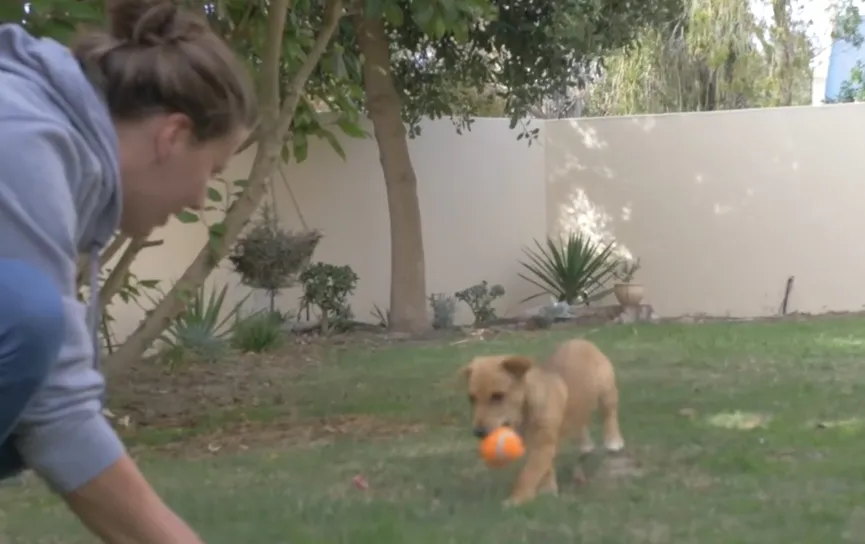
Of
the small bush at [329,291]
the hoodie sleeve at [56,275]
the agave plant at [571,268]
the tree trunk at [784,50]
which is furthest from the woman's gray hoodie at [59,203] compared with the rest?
the tree trunk at [784,50]

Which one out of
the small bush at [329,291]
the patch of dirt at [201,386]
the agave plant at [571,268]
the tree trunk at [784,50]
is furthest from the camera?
the tree trunk at [784,50]

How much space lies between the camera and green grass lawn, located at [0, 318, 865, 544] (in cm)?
432

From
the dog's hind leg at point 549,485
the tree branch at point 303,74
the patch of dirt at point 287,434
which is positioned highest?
the tree branch at point 303,74

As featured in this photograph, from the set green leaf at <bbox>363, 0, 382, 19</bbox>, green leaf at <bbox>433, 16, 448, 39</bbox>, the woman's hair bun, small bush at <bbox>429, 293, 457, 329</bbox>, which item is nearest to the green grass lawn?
green leaf at <bbox>433, 16, 448, 39</bbox>

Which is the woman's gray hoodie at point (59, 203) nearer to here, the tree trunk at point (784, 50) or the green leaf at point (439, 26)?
the green leaf at point (439, 26)

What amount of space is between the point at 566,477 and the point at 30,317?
14.0 ft

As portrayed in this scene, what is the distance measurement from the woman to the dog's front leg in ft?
11.0

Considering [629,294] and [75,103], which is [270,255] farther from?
[75,103]

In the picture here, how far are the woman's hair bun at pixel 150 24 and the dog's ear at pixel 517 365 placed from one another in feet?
11.4

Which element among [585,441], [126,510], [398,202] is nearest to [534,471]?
[585,441]

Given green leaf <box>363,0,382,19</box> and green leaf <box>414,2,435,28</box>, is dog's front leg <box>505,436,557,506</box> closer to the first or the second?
green leaf <box>414,2,435,28</box>

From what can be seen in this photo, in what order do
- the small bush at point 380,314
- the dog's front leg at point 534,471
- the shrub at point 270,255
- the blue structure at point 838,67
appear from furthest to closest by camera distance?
the blue structure at point 838,67, the small bush at point 380,314, the shrub at point 270,255, the dog's front leg at point 534,471

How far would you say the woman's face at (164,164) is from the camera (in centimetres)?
156

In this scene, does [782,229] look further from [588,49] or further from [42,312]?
[42,312]
